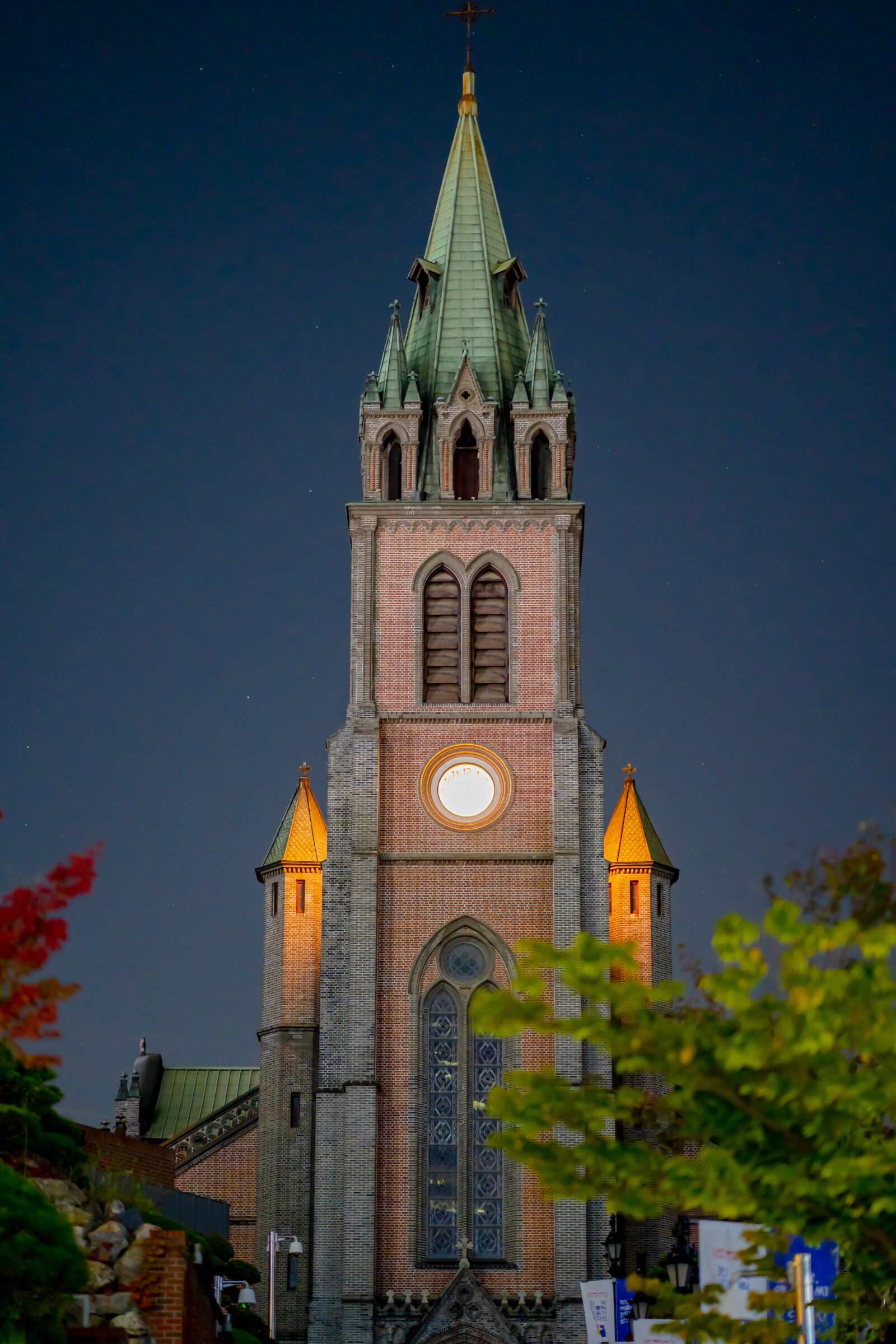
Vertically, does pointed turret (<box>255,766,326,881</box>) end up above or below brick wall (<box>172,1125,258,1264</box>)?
above

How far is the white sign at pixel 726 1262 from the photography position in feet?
44.4

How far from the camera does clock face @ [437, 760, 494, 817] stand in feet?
147

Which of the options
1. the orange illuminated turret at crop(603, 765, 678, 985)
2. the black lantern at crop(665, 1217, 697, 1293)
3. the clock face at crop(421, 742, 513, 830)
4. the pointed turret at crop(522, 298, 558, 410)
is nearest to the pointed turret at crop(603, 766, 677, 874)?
the orange illuminated turret at crop(603, 765, 678, 985)

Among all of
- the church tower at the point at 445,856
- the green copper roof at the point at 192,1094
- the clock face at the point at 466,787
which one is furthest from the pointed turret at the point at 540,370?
the green copper roof at the point at 192,1094

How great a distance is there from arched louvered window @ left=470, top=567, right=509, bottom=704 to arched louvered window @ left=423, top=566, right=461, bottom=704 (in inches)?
16.1

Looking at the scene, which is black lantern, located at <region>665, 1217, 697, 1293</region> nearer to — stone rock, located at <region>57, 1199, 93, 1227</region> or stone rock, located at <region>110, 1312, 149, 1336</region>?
stone rock, located at <region>110, 1312, 149, 1336</region>

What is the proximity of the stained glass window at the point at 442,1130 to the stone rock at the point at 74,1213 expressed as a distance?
24.1 m

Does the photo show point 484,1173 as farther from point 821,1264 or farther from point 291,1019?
point 821,1264

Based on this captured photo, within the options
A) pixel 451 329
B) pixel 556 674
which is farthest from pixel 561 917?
pixel 451 329

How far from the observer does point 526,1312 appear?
→ 40844 millimetres

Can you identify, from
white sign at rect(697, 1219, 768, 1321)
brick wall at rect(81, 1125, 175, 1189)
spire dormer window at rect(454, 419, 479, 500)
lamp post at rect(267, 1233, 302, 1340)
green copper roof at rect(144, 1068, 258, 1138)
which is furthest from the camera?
green copper roof at rect(144, 1068, 258, 1138)

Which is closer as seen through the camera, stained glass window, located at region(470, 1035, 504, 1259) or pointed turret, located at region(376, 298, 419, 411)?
stained glass window, located at region(470, 1035, 504, 1259)

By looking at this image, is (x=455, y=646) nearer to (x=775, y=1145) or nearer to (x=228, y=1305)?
(x=228, y=1305)

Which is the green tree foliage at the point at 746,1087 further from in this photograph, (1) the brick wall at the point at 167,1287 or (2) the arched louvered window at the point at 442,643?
(2) the arched louvered window at the point at 442,643
